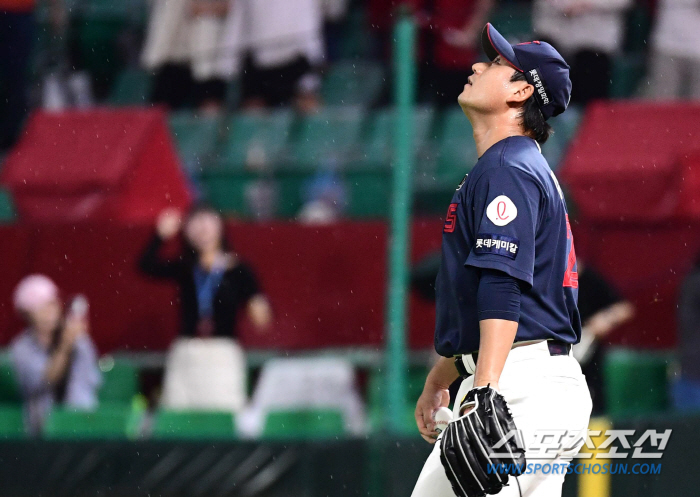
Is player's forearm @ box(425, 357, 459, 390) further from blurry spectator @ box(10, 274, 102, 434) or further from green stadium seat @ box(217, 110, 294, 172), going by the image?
green stadium seat @ box(217, 110, 294, 172)

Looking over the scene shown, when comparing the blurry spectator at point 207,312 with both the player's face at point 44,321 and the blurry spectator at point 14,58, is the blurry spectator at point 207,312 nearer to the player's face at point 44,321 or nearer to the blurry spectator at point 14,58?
the player's face at point 44,321

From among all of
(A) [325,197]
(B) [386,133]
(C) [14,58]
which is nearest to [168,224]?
(A) [325,197]

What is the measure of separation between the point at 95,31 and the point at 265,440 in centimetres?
516

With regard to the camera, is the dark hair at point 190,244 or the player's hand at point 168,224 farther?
the player's hand at point 168,224

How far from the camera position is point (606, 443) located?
18.4ft

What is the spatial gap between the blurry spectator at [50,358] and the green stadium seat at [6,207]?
98 cm

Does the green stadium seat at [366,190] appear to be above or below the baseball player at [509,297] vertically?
below

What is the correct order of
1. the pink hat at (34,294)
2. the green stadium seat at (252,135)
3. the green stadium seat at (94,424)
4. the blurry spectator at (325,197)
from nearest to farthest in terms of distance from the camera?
the green stadium seat at (94,424) → the pink hat at (34,294) → the blurry spectator at (325,197) → the green stadium seat at (252,135)

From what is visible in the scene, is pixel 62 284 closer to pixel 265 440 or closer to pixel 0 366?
pixel 0 366

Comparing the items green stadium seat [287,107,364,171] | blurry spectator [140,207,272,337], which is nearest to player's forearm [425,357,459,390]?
blurry spectator [140,207,272,337]

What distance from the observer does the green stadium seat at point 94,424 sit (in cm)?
631

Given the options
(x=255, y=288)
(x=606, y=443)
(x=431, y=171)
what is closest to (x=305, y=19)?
(x=431, y=171)

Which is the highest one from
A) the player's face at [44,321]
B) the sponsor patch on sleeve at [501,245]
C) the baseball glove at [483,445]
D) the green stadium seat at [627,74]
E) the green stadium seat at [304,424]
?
the sponsor patch on sleeve at [501,245]

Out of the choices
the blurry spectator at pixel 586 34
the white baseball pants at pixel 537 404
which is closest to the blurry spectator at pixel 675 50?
the blurry spectator at pixel 586 34
